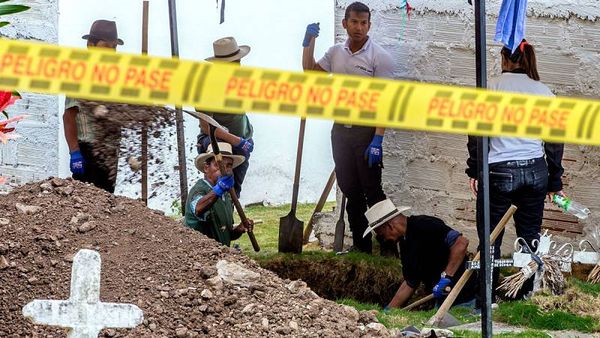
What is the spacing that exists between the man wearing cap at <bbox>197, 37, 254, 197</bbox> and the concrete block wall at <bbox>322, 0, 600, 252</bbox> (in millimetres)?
916

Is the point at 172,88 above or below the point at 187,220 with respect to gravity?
above

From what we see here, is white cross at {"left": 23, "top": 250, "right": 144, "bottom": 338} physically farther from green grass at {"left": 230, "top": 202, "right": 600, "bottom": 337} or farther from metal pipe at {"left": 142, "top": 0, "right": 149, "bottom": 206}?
metal pipe at {"left": 142, "top": 0, "right": 149, "bottom": 206}

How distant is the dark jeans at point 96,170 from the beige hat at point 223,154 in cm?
67

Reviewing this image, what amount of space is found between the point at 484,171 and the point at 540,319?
6.20 feet

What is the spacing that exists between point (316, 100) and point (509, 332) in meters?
3.39

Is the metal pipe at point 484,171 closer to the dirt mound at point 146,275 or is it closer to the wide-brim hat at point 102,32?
the dirt mound at point 146,275

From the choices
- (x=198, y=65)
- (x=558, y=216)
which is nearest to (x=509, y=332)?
(x=558, y=216)

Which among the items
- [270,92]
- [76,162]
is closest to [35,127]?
[76,162]

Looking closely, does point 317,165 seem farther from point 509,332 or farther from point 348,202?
point 509,332

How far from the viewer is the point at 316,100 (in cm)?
443

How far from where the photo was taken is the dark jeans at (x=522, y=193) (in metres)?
8.27

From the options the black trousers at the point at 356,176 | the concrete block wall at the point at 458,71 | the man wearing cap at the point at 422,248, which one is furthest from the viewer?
the black trousers at the point at 356,176

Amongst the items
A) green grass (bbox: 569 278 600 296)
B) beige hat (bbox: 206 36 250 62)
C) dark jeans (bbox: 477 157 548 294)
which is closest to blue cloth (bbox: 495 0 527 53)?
dark jeans (bbox: 477 157 548 294)

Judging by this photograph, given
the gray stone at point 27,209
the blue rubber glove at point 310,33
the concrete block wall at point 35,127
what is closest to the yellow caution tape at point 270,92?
the gray stone at point 27,209
